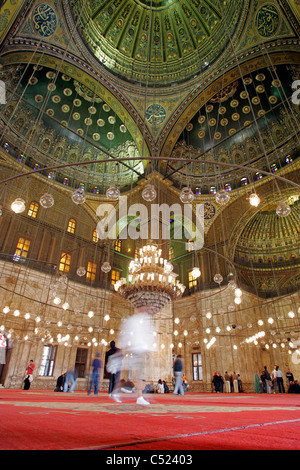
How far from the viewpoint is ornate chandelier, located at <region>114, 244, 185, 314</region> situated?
8.32 metres

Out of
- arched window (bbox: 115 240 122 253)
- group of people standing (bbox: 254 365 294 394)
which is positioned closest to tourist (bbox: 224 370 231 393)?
group of people standing (bbox: 254 365 294 394)

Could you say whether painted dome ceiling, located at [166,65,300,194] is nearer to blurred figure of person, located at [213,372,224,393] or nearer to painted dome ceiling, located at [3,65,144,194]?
painted dome ceiling, located at [3,65,144,194]

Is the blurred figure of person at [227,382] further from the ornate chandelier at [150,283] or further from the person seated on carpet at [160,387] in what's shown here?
the ornate chandelier at [150,283]

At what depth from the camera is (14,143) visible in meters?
12.5

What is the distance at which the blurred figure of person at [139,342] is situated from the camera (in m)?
3.58

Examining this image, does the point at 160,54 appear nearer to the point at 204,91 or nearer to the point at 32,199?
the point at 204,91

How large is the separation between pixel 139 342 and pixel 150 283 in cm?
436

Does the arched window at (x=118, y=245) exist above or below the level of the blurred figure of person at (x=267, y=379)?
above

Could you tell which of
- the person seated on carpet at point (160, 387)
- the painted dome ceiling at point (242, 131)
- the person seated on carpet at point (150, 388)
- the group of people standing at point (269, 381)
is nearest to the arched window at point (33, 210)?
the painted dome ceiling at point (242, 131)

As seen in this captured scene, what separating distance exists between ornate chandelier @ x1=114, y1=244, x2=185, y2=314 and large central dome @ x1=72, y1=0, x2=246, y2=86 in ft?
30.7

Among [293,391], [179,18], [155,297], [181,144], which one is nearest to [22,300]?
[155,297]

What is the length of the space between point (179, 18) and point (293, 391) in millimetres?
19154

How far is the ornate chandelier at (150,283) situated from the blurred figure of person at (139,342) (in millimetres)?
463
